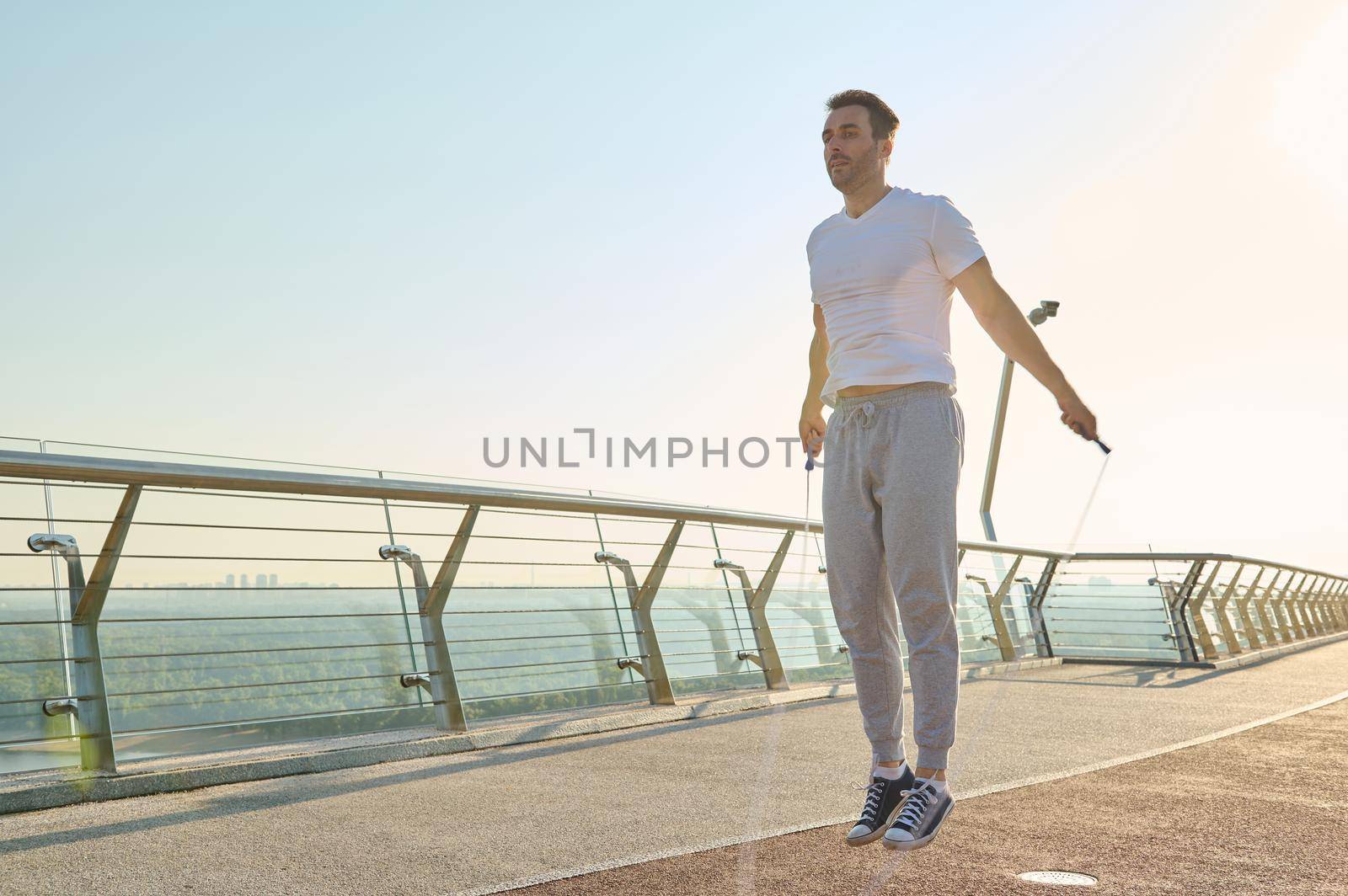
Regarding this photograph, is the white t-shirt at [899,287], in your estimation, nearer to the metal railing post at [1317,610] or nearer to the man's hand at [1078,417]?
the man's hand at [1078,417]

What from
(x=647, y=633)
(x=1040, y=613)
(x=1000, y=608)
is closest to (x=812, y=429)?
(x=647, y=633)

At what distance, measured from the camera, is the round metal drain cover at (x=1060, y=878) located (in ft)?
8.52

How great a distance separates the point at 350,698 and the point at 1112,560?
328 inches

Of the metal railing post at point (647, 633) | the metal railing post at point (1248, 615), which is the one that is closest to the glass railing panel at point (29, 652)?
the metal railing post at point (647, 633)

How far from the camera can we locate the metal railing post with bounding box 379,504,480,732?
4.90 m

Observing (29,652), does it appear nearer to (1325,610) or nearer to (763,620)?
(763,620)

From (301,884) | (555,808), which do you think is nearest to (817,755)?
(555,808)

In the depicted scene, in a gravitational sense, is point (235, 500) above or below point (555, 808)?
above

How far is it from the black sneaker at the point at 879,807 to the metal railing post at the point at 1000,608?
7.36 metres

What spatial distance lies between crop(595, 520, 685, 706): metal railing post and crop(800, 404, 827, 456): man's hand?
3.11m

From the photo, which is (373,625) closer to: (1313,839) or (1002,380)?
(1313,839)

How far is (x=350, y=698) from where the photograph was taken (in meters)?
4.66

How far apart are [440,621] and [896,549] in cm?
287

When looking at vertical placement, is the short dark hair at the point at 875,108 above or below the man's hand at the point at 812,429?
above
